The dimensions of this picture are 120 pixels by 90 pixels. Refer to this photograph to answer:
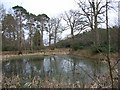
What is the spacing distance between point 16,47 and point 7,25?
12.3 ft

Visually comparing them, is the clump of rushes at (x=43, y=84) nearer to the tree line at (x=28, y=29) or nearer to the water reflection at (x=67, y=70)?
the water reflection at (x=67, y=70)

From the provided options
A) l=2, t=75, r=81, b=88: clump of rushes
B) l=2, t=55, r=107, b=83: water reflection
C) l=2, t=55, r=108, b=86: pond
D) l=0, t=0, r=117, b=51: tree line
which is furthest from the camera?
l=0, t=0, r=117, b=51: tree line

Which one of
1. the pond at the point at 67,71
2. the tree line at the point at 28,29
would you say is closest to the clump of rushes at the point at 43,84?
the pond at the point at 67,71

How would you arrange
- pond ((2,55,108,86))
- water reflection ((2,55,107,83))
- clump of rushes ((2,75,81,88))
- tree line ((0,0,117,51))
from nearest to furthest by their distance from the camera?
clump of rushes ((2,75,81,88))
pond ((2,55,108,86))
water reflection ((2,55,107,83))
tree line ((0,0,117,51))

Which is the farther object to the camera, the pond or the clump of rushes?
the pond

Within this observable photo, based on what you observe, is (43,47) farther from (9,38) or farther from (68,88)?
(68,88)

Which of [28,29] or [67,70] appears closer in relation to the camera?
[67,70]

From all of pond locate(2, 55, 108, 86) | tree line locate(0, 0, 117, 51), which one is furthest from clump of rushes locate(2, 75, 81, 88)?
tree line locate(0, 0, 117, 51)

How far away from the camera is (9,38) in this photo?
71.2ft

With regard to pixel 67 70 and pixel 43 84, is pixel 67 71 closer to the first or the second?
pixel 67 70

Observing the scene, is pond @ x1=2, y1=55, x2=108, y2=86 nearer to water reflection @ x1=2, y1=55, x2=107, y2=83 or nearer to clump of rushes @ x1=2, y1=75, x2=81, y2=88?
water reflection @ x1=2, y1=55, x2=107, y2=83

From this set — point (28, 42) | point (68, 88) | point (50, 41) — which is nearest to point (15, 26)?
point (28, 42)

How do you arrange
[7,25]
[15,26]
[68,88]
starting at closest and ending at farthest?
[68,88]
[7,25]
[15,26]

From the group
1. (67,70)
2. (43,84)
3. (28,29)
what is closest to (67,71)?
A: (67,70)
